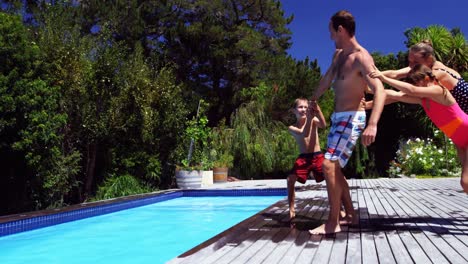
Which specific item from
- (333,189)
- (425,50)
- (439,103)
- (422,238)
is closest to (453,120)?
(439,103)

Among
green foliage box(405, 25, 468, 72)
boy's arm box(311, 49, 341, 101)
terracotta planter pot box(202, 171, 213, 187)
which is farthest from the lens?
green foliage box(405, 25, 468, 72)

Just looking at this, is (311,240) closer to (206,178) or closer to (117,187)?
(117,187)

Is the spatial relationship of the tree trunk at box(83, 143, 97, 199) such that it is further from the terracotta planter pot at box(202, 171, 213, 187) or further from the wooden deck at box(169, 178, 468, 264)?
the wooden deck at box(169, 178, 468, 264)

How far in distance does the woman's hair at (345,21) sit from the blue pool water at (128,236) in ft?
10.9

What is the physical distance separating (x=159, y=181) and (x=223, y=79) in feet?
28.0

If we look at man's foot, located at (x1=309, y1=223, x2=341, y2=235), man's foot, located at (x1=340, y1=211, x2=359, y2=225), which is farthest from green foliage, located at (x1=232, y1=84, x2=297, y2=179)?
man's foot, located at (x1=309, y1=223, x2=341, y2=235)

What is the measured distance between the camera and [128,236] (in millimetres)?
6398

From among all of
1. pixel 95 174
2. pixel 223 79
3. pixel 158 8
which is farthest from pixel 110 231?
pixel 158 8

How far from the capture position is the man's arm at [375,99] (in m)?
3.10

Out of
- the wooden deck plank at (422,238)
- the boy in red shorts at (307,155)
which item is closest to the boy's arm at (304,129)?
the boy in red shorts at (307,155)

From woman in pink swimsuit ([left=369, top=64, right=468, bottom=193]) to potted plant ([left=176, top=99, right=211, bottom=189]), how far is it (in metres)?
8.13

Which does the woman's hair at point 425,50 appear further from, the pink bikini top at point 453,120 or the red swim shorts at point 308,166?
the red swim shorts at point 308,166

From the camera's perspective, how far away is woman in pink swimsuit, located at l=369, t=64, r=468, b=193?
329 cm

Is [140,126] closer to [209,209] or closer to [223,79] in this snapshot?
[209,209]
